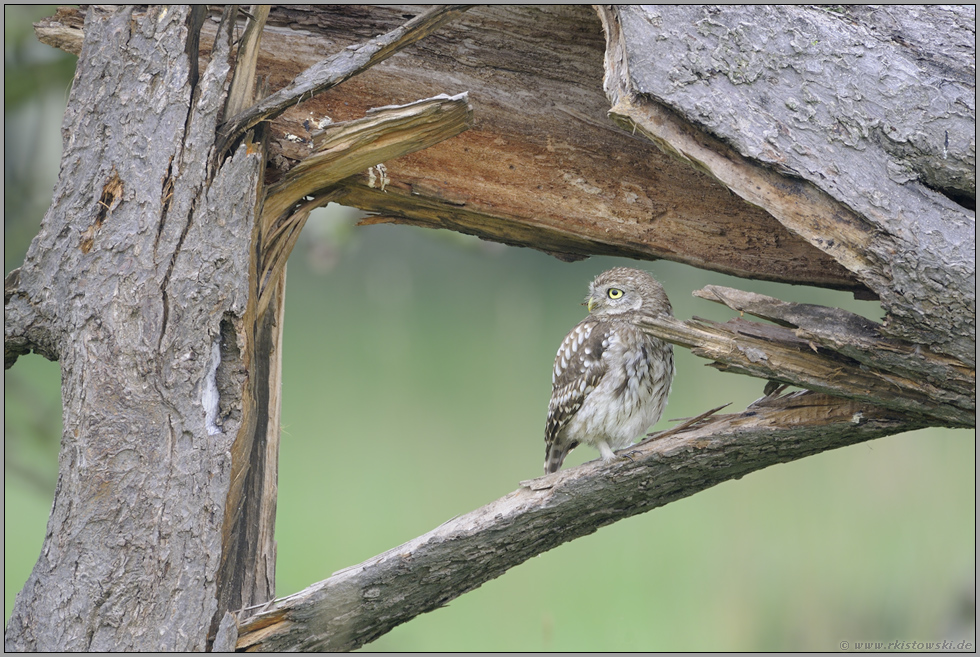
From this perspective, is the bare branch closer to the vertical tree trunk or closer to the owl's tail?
the vertical tree trunk

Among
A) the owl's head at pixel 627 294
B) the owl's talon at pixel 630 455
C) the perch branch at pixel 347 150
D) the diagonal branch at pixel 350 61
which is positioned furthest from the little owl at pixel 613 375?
the diagonal branch at pixel 350 61

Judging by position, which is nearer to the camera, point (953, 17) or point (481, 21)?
point (953, 17)

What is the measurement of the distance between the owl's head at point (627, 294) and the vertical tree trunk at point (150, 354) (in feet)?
5.15

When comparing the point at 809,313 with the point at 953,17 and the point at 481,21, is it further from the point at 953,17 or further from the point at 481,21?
the point at 481,21

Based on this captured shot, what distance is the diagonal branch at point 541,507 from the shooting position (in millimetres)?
2199

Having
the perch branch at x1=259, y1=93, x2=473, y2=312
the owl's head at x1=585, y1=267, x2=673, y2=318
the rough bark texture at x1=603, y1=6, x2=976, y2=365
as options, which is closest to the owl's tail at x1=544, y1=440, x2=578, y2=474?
the owl's head at x1=585, y1=267, x2=673, y2=318

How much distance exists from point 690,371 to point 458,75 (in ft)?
13.9

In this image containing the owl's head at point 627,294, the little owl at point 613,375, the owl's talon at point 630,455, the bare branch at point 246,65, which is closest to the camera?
the bare branch at point 246,65

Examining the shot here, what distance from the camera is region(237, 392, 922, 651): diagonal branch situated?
2199mm

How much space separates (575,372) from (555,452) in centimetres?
46

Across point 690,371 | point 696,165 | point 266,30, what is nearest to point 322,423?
point 690,371

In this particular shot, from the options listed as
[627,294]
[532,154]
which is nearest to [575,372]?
[627,294]

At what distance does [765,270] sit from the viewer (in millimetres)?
2576

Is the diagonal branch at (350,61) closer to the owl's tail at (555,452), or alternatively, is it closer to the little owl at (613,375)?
the little owl at (613,375)
